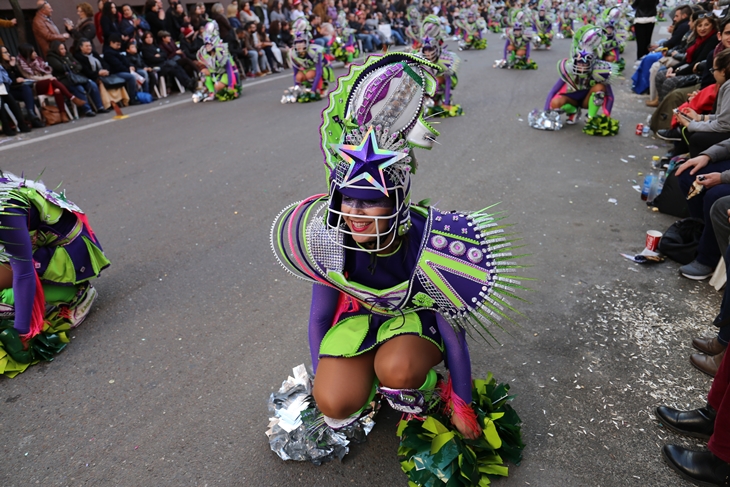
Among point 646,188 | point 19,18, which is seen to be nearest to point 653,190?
point 646,188

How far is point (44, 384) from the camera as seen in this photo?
114 inches

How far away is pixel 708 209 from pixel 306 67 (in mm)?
7765

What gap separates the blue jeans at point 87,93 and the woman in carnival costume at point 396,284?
8.96 metres

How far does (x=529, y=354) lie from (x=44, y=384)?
2699mm

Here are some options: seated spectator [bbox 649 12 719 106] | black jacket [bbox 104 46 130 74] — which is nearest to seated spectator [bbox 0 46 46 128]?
black jacket [bbox 104 46 130 74]

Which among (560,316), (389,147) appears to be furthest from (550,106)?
(389,147)

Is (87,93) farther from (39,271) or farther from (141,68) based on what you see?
(39,271)

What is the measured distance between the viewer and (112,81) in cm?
1003

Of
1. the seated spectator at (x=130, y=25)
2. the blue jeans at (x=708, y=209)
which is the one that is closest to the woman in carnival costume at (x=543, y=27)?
the seated spectator at (x=130, y=25)

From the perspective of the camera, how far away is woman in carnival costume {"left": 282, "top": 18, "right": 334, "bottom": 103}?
31.4 feet

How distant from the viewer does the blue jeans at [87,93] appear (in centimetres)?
942

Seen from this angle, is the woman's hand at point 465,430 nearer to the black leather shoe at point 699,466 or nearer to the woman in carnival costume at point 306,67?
the black leather shoe at point 699,466

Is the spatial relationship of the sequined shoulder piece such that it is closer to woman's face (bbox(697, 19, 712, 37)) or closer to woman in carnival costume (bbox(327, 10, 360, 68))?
woman's face (bbox(697, 19, 712, 37))

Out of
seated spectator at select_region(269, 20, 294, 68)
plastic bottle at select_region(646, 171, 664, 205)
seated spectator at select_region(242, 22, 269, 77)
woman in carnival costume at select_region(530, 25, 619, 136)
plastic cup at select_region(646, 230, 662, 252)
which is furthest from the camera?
seated spectator at select_region(269, 20, 294, 68)
